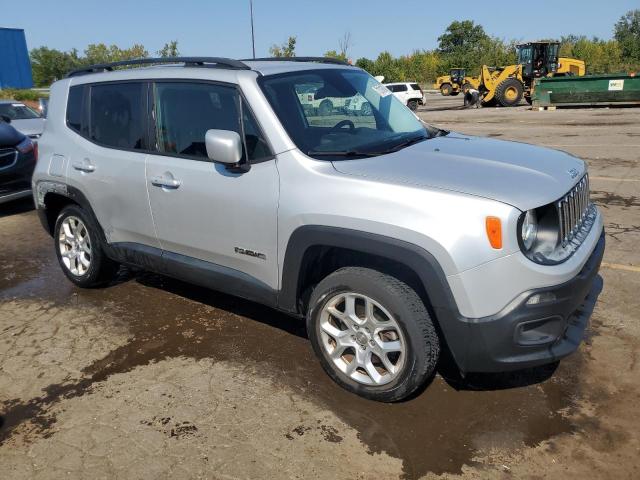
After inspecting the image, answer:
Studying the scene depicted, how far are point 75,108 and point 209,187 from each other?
6.09ft

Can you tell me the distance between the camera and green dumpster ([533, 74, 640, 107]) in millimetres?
21844

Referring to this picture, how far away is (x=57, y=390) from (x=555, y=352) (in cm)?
284

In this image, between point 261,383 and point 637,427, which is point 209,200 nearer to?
point 261,383

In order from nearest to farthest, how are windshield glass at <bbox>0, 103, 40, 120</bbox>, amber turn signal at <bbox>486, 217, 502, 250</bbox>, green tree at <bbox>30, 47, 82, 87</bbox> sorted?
amber turn signal at <bbox>486, 217, 502, 250</bbox> → windshield glass at <bbox>0, 103, 40, 120</bbox> → green tree at <bbox>30, 47, 82, 87</bbox>

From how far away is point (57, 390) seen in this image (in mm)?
3318

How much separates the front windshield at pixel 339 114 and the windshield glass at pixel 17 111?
9123mm

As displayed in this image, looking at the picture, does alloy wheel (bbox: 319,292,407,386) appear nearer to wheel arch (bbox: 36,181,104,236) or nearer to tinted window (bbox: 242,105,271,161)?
tinted window (bbox: 242,105,271,161)

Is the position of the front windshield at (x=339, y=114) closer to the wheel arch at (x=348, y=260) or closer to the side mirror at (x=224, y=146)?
the side mirror at (x=224, y=146)

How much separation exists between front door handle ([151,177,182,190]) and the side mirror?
23.2 inches

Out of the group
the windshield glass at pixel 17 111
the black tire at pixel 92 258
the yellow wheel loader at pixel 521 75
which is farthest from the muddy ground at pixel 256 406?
the yellow wheel loader at pixel 521 75

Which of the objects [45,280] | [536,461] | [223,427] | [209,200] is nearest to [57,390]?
[223,427]

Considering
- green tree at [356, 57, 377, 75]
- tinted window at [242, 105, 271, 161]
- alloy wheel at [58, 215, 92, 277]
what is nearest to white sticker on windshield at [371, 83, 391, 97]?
tinted window at [242, 105, 271, 161]

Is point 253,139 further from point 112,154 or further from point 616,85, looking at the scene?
point 616,85

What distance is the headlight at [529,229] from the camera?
103 inches
